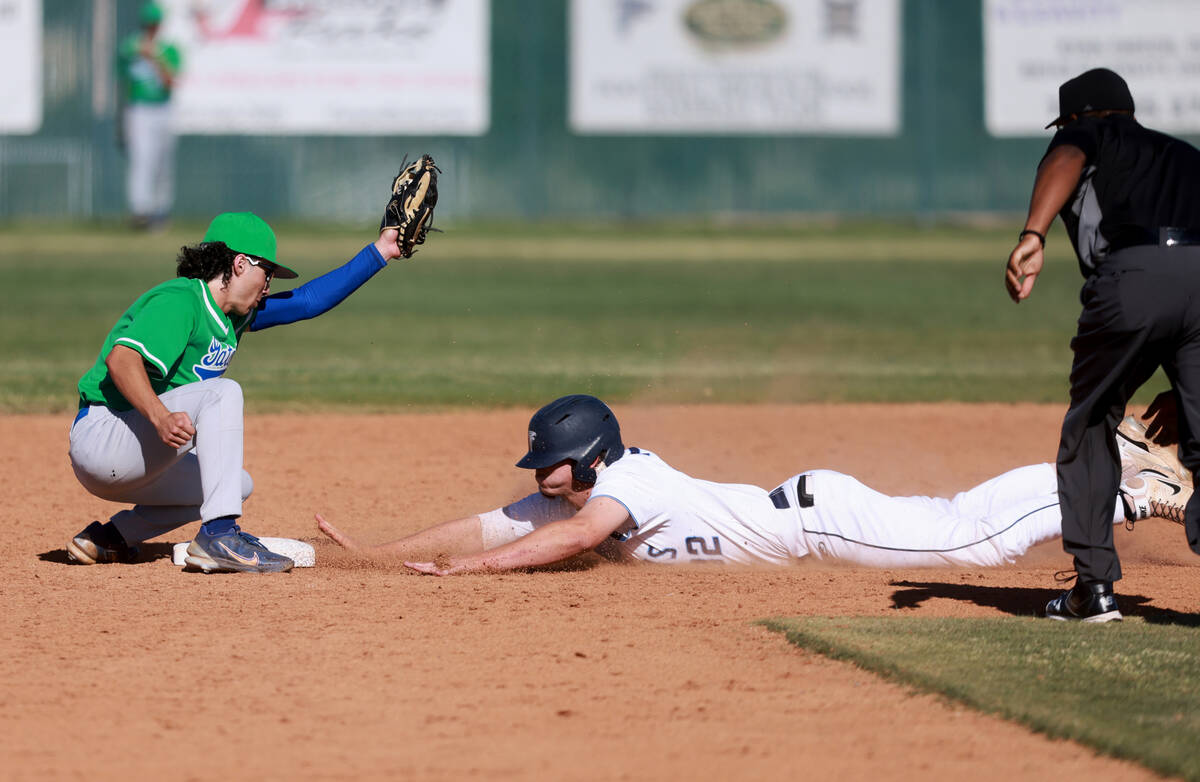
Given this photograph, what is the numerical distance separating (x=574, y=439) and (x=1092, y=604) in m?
1.85

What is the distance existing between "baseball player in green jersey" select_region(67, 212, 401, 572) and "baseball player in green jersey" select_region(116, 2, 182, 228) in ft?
51.8

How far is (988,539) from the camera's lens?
5422 millimetres

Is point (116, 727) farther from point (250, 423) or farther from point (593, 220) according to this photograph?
point (593, 220)

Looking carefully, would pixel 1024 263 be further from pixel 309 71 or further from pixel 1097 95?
pixel 309 71

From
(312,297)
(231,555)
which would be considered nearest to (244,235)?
(312,297)

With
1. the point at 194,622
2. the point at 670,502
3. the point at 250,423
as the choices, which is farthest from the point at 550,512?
the point at 250,423

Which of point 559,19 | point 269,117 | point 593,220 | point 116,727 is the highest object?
point 559,19

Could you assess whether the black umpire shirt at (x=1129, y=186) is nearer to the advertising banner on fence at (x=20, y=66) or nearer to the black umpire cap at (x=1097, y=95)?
the black umpire cap at (x=1097, y=95)

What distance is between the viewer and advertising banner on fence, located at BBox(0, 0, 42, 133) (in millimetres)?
22516

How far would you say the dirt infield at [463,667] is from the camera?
11.6 feet

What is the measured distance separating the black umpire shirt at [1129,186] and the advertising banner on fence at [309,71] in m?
19.6

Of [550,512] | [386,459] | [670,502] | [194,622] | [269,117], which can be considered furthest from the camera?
[269,117]

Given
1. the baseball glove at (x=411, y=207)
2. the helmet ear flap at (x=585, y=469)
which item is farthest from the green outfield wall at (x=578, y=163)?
the helmet ear flap at (x=585, y=469)

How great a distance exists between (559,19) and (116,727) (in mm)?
21418
